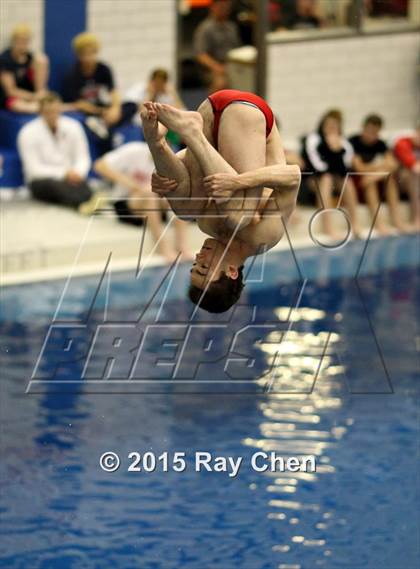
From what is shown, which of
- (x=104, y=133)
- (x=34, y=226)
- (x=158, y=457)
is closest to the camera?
(x=158, y=457)

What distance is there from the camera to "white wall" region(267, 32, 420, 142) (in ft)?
51.7

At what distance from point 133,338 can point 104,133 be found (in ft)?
9.75

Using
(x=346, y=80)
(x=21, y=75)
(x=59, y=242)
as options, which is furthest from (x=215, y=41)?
(x=59, y=242)

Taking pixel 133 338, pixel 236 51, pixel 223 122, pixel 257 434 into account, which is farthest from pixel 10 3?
pixel 223 122

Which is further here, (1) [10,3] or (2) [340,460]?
(1) [10,3]

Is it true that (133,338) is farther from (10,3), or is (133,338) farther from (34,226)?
(10,3)

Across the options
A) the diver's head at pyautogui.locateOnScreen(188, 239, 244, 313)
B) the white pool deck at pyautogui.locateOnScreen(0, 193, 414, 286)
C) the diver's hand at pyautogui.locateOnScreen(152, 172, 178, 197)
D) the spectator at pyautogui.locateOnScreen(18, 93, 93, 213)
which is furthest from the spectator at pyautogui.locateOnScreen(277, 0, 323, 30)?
the diver's hand at pyautogui.locateOnScreen(152, 172, 178, 197)

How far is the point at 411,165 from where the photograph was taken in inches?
582

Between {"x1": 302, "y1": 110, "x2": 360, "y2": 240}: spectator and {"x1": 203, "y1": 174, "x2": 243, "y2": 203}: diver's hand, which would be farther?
{"x1": 302, "y1": 110, "x2": 360, "y2": 240}: spectator

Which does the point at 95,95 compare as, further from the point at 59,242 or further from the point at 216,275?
the point at 216,275

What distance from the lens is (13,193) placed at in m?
13.7

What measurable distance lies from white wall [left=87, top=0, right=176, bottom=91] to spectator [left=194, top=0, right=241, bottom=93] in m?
0.28

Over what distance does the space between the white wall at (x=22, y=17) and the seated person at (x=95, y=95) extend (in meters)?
0.37

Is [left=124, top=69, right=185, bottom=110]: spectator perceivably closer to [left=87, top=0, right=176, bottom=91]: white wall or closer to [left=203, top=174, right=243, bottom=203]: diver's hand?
[left=87, top=0, right=176, bottom=91]: white wall
